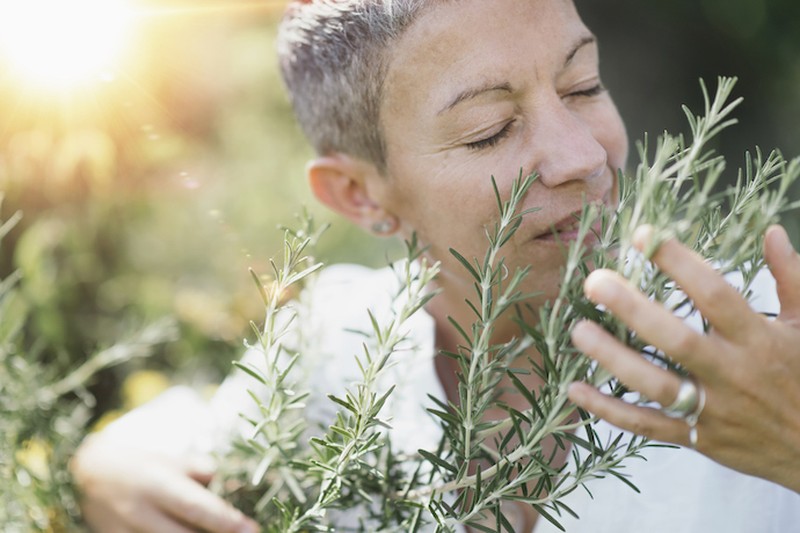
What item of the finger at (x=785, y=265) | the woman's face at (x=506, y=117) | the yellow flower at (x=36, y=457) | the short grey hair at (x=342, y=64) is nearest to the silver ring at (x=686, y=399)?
the finger at (x=785, y=265)

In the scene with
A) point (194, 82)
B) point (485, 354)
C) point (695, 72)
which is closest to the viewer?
point (485, 354)

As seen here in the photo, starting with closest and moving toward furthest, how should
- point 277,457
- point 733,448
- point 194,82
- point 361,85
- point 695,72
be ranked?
1. point 733,448
2. point 277,457
3. point 361,85
4. point 194,82
5. point 695,72

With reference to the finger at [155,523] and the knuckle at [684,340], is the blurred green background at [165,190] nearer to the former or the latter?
the finger at [155,523]

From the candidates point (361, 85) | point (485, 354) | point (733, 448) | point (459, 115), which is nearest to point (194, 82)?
point (361, 85)

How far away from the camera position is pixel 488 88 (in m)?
0.86

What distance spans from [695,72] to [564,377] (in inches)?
114

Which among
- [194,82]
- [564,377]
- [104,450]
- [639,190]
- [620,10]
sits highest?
[620,10]

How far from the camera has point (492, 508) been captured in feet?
2.13

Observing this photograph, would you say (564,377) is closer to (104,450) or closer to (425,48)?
(425,48)

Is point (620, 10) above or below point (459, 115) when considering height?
above

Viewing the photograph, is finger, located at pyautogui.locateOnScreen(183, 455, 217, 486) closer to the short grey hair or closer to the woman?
the woman

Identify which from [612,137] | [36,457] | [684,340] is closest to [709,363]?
[684,340]

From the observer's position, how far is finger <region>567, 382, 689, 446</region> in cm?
50

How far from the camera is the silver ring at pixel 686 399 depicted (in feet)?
1.62
